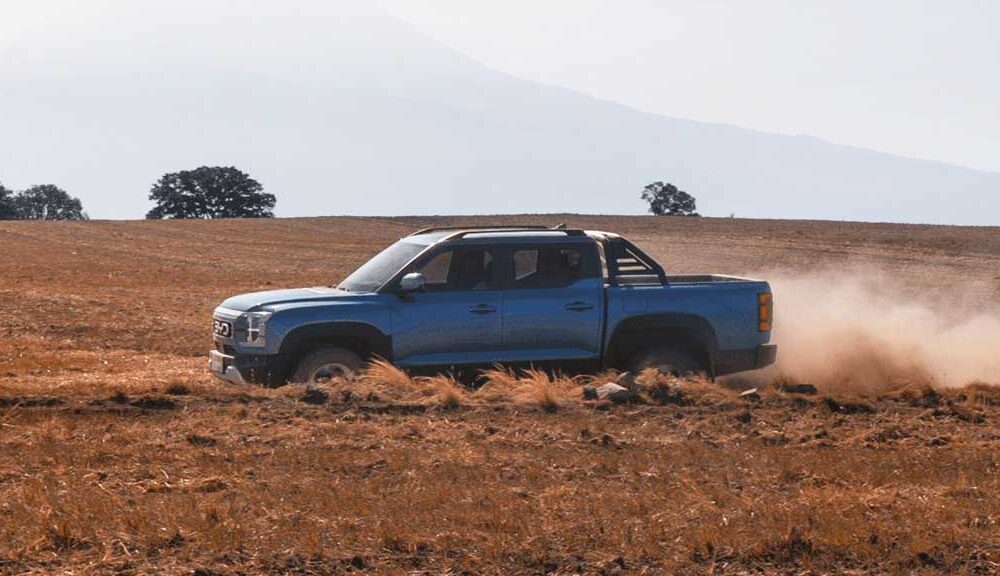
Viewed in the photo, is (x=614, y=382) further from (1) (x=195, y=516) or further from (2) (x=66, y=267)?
(2) (x=66, y=267)

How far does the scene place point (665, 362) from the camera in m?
13.1

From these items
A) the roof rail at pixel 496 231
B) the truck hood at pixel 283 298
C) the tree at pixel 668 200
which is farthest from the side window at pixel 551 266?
the tree at pixel 668 200

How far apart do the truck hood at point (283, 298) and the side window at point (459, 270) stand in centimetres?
71

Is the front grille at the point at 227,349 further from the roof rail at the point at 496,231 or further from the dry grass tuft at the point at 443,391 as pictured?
the roof rail at the point at 496,231

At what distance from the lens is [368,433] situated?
34.0 feet

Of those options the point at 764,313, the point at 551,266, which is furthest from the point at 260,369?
the point at 764,313

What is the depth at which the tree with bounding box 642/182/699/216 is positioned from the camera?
85.0 meters

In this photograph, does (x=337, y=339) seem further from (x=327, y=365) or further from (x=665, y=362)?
(x=665, y=362)

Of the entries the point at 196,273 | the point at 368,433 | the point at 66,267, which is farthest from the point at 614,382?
the point at 66,267

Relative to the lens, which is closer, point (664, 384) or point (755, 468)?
point (755, 468)

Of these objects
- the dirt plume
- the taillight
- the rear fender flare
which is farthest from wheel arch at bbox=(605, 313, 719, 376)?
the rear fender flare

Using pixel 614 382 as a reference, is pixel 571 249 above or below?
above

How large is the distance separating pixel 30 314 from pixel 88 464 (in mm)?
15494

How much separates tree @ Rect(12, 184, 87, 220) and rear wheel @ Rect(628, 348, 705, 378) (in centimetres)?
8970
